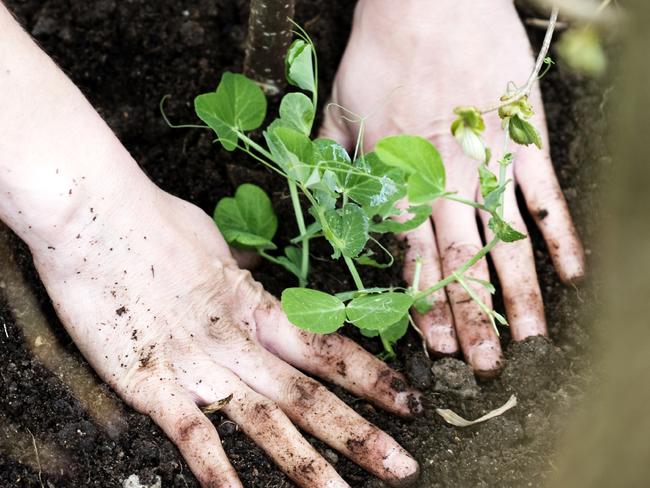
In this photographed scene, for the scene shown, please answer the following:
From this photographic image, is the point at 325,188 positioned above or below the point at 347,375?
above

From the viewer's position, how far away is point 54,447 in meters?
1.29

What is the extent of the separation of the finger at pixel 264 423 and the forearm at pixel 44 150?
1.12 feet

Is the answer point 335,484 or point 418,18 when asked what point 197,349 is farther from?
point 418,18

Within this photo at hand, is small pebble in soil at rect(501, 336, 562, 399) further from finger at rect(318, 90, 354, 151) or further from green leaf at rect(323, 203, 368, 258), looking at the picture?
finger at rect(318, 90, 354, 151)

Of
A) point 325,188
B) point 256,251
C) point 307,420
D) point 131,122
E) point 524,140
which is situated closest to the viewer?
point 524,140

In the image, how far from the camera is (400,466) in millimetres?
1312

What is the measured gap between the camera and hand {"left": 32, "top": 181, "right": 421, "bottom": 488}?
1315mm

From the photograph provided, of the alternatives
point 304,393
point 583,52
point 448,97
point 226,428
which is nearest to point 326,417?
point 304,393

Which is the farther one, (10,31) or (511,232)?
(10,31)

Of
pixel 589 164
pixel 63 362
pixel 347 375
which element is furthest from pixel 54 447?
pixel 589 164

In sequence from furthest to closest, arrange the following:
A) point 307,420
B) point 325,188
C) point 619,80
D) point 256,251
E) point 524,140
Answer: point 619,80 < point 256,251 < point 307,420 < point 325,188 < point 524,140

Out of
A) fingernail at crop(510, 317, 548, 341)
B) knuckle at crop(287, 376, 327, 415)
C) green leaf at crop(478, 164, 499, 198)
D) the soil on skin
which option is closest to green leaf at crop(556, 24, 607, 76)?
the soil on skin

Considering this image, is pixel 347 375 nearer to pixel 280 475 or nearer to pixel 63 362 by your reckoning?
pixel 280 475

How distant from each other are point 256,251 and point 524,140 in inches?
26.4
